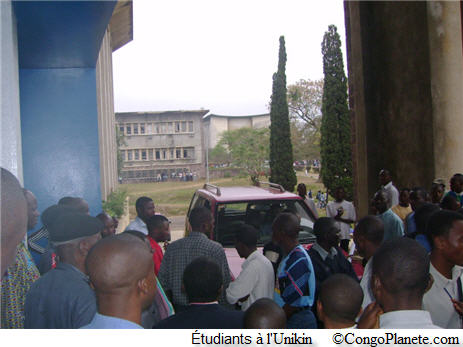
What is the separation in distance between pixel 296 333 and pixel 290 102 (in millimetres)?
29964

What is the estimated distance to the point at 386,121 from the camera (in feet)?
34.5

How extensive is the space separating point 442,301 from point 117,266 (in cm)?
195

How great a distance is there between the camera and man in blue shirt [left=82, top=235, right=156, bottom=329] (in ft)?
6.07

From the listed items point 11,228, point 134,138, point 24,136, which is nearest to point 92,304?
point 11,228

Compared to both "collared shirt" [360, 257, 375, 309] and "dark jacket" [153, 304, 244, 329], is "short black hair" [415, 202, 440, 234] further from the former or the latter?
"dark jacket" [153, 304, 244, 329]

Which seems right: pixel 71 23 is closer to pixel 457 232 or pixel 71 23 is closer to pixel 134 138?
pixel 457 232

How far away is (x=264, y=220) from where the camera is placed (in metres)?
6.14

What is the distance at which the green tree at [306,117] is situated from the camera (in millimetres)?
31797

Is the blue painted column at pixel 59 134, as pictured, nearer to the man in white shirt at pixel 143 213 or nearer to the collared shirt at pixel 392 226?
the man in white shirt at pixel 143 213

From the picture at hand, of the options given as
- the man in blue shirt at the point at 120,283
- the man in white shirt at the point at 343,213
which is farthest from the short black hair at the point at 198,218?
the man in white shirt at the point at 343,213

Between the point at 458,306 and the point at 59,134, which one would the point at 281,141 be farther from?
the point at 458,306

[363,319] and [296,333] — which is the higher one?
[363,319]

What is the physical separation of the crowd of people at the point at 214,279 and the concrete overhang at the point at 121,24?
1041 cm

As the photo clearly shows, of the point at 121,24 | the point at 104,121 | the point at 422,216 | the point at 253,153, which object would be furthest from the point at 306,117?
the point at 422,216
